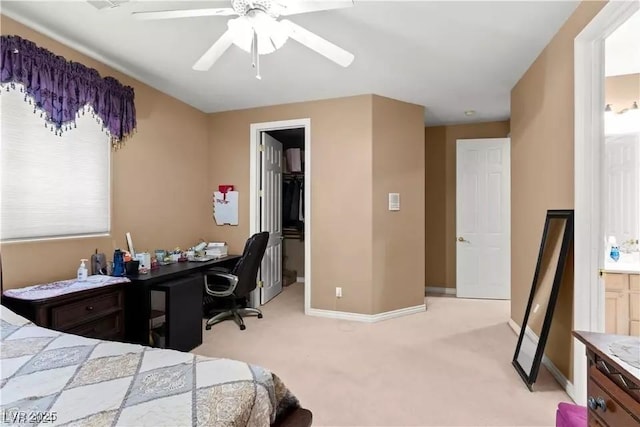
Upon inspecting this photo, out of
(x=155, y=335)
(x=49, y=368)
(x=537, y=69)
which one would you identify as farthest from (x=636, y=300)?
(x=155, y=335)

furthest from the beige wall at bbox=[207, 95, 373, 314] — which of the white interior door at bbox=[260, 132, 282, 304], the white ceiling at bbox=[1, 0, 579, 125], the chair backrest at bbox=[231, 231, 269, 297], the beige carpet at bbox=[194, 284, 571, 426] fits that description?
the chair backrest at bbox=[231, 231, 269, 297]

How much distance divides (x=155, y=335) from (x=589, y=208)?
11.0ft

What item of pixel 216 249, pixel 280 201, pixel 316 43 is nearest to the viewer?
pixel 316 43

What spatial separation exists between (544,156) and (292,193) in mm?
3576

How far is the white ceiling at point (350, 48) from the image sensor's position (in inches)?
81.8

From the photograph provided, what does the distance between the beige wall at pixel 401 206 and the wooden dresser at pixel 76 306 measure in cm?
251

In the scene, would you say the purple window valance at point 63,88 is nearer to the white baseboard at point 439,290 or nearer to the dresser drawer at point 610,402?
the dresser drawer at point 610,402

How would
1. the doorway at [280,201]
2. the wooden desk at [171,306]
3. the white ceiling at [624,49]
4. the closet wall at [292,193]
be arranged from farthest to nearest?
the closet wall at [292,193] → the doorway at [280,201] → the wooden desk at [171,306] → the white ceiling at [624,49]

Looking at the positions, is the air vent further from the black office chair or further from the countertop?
the countertop

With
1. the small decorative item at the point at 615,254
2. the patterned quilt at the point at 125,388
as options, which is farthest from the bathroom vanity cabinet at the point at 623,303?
the patterned quilt at the point at 125,388

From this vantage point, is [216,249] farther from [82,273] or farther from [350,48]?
[350,48]

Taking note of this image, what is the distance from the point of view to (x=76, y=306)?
2094 mm

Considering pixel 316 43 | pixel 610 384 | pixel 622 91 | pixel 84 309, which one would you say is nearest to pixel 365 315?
pixel 84 309

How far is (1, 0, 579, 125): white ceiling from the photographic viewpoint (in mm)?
2078
